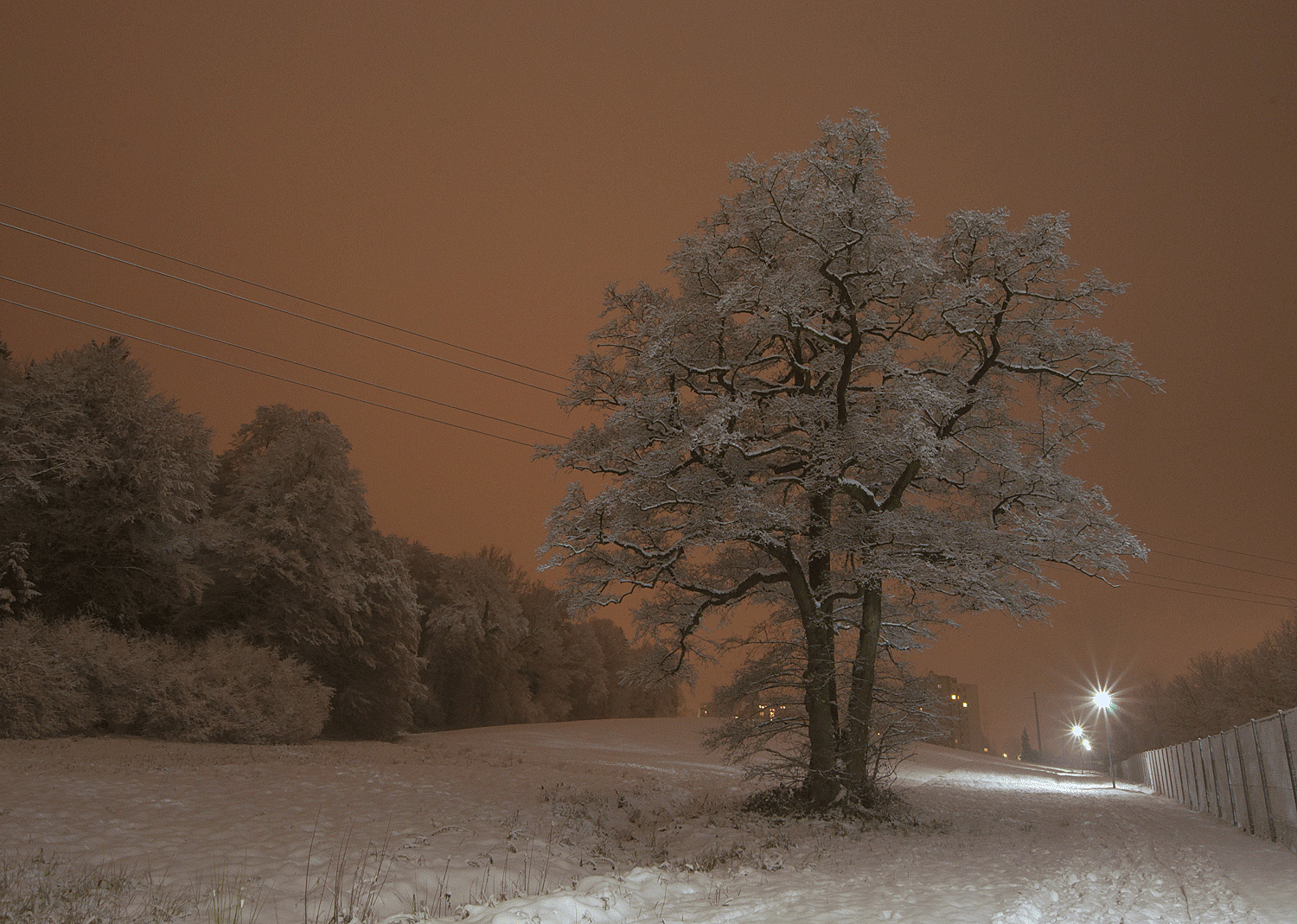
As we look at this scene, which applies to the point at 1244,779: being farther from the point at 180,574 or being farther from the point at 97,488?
the point at 97,488

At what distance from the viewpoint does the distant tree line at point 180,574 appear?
20641 mm

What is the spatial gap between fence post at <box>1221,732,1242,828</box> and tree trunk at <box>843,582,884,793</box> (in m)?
6.40

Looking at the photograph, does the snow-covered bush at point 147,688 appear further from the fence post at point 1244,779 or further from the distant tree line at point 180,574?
the fence post at point 1244,779

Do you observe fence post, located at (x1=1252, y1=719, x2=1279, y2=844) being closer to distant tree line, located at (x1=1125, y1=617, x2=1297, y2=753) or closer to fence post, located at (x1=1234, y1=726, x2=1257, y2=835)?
fence post, located at (x1=1234, y1=726, x2=1257, y2=835)

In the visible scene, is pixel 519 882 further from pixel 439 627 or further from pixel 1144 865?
pixel 439 627

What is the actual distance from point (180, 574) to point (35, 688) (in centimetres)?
617

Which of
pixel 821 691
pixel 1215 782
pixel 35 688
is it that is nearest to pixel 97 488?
pixel 35 688

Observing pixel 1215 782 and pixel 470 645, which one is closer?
pixel 1215 782

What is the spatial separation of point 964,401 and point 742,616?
6.39 meters

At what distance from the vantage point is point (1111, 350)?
1342 centimetres

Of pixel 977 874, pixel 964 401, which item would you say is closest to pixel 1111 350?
pixel 964 401

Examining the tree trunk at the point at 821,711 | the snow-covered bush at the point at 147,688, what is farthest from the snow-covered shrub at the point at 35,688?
the tree trunk at the point at 821,711

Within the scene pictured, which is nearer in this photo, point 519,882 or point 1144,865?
point 519,882

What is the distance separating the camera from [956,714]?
1526cm
